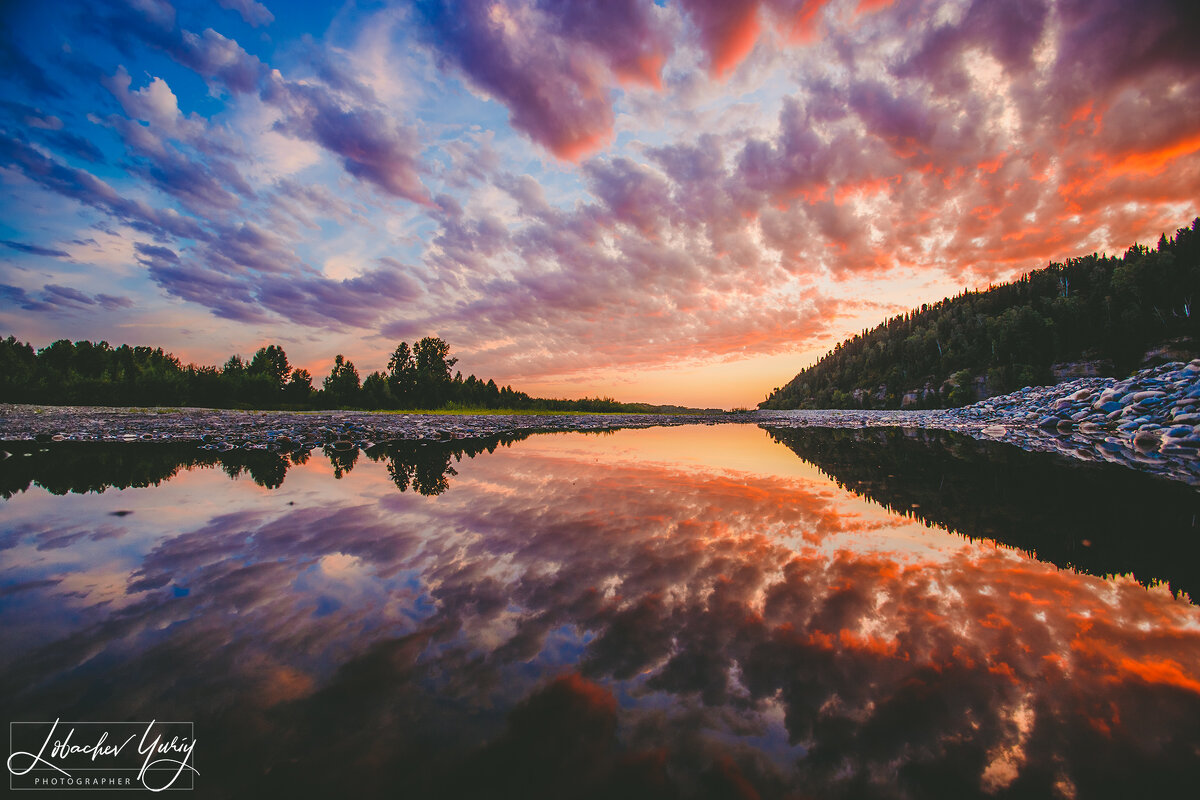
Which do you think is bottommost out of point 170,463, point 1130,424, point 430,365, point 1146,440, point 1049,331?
point 170,463

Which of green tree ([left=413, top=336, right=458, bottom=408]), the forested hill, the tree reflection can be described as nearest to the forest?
green tree ([left=413, top=336, right=458, bottom=408])

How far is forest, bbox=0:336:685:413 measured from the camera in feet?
216

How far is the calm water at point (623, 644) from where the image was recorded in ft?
7.15

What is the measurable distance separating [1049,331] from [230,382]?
171 meters

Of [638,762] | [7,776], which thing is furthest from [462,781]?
[7,776]

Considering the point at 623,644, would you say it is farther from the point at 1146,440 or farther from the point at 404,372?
the point at 404,372

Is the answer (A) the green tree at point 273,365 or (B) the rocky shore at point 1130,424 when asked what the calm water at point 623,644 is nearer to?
(B) the rocky shore at point 1130,424

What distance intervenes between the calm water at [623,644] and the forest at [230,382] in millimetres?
65096

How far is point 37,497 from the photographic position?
25.8ft

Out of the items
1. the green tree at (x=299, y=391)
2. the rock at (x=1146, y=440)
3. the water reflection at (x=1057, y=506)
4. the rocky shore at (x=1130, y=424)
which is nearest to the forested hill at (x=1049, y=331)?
the rocky shore at (x=1130, y=424)

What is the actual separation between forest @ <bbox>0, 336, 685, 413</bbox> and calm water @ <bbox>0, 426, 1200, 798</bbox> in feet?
214

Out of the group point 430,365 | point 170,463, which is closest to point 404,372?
point 430,365

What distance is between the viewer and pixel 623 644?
331cm

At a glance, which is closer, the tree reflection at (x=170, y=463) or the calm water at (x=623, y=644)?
the calm water at (x=623, y=644)
